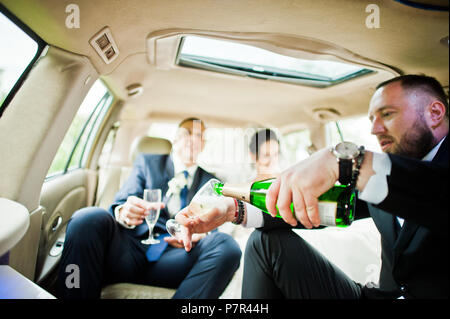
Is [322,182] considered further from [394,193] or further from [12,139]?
[12,139]

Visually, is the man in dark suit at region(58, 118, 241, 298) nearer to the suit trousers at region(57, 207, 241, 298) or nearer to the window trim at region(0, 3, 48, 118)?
the suit trousers at region(57, 207, 241, 298)

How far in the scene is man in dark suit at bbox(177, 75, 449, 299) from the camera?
1.77ft

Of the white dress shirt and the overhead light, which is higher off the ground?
the overhead light

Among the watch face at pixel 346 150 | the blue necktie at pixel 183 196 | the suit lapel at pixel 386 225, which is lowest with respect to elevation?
the suit lapel at pixel 386 225

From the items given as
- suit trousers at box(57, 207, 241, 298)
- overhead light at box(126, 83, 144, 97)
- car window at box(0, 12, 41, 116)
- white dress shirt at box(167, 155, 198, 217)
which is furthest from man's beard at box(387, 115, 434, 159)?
overhead light at box(126, 83, 144, 97)

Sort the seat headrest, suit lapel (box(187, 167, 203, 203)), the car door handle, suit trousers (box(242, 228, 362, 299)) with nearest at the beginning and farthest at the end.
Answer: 1. suit trousers (box(242, 228, 362, 299))
2. suit lapel (box(187, 167, 203, 203))
3. the car door handle
4. the seat headrest

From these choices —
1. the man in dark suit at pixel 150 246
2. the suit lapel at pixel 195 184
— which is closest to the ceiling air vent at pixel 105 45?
the man in dark suit at pixel 150 246

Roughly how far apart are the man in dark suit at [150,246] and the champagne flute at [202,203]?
81mm

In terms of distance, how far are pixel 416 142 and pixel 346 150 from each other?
1.53 ft

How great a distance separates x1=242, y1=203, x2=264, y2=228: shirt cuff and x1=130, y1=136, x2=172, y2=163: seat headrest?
2.94ft

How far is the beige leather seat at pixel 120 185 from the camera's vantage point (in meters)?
1.19

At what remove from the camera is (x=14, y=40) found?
31.6 inches

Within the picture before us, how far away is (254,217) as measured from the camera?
3.05 ft

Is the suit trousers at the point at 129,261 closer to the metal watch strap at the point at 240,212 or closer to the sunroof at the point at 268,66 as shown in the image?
the metal watch strap at the point at 240,212
